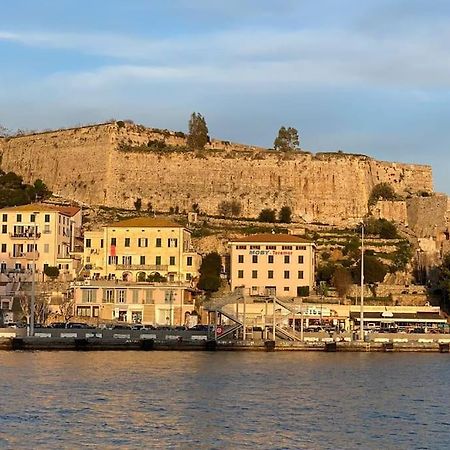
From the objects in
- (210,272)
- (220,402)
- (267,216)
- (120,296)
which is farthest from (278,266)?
(220,402)

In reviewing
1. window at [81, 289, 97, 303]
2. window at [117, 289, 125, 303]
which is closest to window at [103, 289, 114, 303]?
window at [117, 289, 125, 303]

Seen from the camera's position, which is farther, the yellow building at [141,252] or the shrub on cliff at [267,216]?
the shrub on cliff at [267,216]

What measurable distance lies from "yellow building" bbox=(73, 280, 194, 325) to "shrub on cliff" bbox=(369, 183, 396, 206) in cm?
2850

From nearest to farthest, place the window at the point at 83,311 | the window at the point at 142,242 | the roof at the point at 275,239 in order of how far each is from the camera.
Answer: the window at the point at 83,311, the roof at the point at 275,239, the window at the point at 142,242

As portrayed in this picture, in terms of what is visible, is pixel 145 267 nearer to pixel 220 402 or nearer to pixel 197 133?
pixel 197 133

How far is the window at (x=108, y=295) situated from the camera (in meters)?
81.4

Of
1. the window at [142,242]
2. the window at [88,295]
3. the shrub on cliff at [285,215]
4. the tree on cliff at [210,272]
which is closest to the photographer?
the window at [88,295]

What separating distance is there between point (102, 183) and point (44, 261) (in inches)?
716

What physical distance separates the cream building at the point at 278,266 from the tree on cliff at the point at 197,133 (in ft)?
79.3

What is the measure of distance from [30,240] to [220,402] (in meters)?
45.5

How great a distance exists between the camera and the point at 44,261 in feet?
282

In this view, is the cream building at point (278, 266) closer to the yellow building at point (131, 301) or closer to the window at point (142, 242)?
the yellow building at point (131, 301)

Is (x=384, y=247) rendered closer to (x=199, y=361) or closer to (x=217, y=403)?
(x=199, y=361)

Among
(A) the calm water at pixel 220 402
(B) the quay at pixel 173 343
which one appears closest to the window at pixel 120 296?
(B) the quay at pixel 173 343
